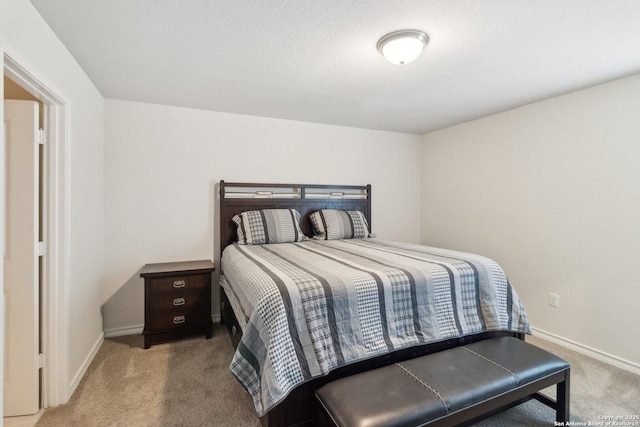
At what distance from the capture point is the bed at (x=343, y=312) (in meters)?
1.41

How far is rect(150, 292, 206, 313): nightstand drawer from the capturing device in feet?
8.39

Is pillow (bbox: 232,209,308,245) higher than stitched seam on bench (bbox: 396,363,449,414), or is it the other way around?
pillow (bbox: 232,209,308,245)

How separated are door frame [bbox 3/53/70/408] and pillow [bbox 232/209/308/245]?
4.69 feet

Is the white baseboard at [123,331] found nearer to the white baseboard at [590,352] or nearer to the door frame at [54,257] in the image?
the door frame at [54,257]

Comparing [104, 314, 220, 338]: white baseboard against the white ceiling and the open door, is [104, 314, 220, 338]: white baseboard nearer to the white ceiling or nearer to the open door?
the open door

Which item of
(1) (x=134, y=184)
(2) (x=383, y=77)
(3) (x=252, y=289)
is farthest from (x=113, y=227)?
(2) (x=383, y=77)

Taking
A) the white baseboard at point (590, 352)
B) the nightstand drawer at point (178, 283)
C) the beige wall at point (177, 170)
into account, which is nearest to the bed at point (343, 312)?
the nightstand drawer at point (178, 283)

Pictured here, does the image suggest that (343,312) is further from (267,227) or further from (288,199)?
(288,199)

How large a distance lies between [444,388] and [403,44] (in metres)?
1.84

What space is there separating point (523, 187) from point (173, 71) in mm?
3333

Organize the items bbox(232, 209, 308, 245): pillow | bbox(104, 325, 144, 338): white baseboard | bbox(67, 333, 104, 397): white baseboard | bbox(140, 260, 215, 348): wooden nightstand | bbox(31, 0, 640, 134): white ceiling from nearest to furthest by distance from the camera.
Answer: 1. bbox(31, 0, 640, 134): white ceiling
2. bbox(67, 333, 104, 397): white baseboard
3. bbox(140, 260, 215, 348): wooden nightstand
4. bbox(104, 325, 144, 338): white baseboard
5. bbox(232, 209, 308, 245): pillow

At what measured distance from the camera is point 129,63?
212 centimetres

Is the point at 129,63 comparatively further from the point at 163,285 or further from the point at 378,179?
the point at 378,179

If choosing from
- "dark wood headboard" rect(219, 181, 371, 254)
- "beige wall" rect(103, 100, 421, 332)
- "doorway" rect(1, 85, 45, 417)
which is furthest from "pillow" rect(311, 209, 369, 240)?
"doorway" rect(1, 85, 45, 417)
